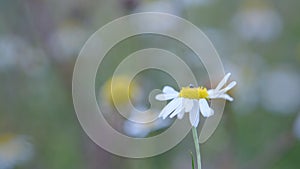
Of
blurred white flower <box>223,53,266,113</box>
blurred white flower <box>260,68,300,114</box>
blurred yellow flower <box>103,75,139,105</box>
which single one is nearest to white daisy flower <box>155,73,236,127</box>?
blurred yellow flower <box>103,75,139,105</box>

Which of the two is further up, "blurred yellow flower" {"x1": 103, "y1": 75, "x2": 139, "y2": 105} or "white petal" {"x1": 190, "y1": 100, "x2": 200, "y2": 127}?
"blurred yellow flower" {"x1": 103, "y1": 75, "x2": 139, "y2": 105}

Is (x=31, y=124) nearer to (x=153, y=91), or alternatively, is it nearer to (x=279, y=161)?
(x=153, y=91)

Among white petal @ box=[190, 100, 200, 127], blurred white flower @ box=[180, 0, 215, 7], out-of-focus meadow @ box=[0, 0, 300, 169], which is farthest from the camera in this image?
blurred white flower @ box=[180, 0, 215, 7]

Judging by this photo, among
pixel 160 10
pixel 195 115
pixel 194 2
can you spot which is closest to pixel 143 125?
pixel 195 115

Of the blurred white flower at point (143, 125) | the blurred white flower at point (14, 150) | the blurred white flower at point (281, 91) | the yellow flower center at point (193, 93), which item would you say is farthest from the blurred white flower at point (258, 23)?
the yellow flower center at point (193, 93)

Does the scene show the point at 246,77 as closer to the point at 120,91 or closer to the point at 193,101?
the point at 120,91

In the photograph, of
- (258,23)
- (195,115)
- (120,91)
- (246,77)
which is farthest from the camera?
(258,23)

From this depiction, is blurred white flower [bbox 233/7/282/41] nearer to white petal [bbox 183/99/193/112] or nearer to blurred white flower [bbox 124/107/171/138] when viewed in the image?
blurred white flower [bbox 124/107/171/138]
